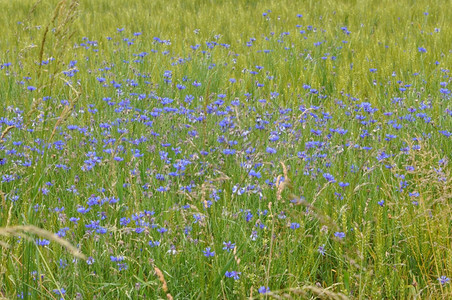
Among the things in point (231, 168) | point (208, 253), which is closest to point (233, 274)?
point (208, 253)

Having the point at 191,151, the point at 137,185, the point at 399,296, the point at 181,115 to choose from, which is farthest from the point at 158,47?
the point at 399,296

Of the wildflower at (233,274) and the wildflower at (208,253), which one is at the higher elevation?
the wildflower at (208,253)

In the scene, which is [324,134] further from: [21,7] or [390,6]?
[21,7]

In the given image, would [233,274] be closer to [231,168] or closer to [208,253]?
[208,253]

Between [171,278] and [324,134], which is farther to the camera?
[324,134]

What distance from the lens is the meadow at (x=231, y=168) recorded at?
5.97ft

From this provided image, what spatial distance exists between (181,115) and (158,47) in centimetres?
211

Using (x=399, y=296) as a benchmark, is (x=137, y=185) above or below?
above

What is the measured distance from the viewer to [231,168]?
2652 millimetres

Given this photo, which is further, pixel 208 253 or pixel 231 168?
pixel 231 168

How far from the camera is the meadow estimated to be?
5.97ft

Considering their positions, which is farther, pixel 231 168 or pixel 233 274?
pixel 231 168

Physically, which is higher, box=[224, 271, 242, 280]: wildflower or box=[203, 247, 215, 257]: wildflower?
box=[203, 247, 215, 257]: wildflower

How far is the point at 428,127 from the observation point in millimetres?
3176
